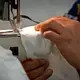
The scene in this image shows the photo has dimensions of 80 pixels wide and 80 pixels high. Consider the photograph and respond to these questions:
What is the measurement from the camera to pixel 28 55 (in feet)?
2.52

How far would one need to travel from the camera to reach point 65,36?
725 mm

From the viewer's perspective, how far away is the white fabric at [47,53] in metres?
0.77

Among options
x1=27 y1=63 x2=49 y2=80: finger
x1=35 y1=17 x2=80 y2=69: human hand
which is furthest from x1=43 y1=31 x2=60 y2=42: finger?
x1=27 y1=63 x2=49 y2=80: finger

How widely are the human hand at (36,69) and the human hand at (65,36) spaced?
0.07m

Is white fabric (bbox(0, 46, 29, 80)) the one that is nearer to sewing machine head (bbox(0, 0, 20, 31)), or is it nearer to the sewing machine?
the sewing machine

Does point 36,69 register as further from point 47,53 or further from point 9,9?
point 9,9

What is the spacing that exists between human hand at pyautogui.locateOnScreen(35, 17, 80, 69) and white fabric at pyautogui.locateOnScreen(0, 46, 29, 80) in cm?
12

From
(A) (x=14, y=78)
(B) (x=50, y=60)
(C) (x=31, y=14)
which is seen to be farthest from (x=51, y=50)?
(C) (x=31, y=14)

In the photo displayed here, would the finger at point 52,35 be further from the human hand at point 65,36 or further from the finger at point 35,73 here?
the finger at point 35,73

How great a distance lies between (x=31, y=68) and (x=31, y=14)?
3.63 feet

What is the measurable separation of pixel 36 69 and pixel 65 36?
134 millimetres

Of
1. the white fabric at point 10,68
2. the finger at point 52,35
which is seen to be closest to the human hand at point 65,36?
the finger at point 52,35

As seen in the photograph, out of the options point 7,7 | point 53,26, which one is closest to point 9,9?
point 7,7

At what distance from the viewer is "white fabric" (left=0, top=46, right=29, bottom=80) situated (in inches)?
26.2
